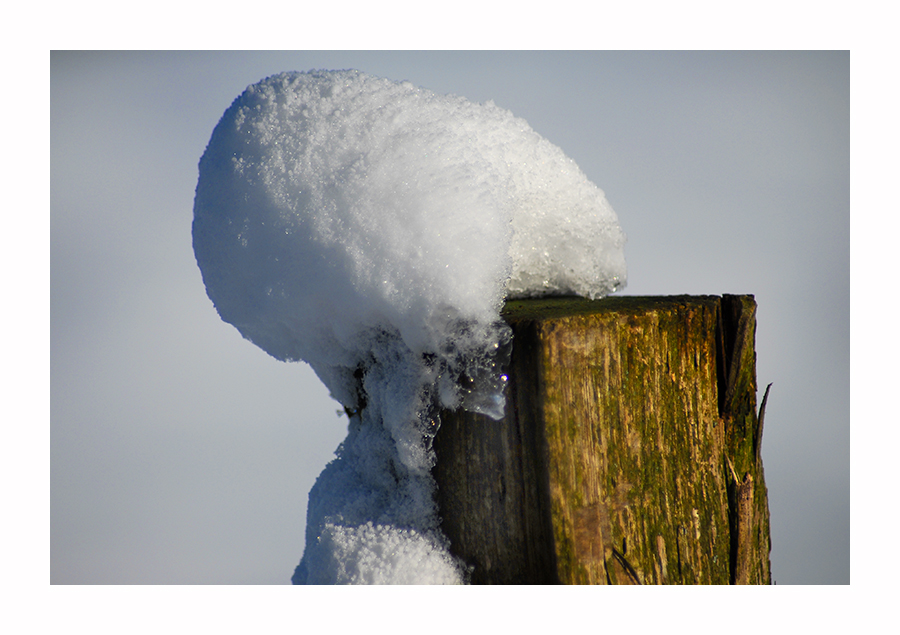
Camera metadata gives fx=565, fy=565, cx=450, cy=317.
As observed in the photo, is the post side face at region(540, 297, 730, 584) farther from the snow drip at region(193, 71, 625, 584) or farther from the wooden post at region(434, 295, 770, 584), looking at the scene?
the snow drip at region(193, 71, 625, 584)

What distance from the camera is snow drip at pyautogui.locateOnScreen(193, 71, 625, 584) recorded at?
3.19ft

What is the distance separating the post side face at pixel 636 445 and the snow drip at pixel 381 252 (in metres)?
0.13

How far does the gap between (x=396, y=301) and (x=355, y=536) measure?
496 mm

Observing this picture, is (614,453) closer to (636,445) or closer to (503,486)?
(636,445)

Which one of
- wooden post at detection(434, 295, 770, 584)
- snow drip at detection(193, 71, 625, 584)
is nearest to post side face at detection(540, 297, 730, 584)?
wooden post at detection(434, 295, 770, 584)

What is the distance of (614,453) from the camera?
3.29 ft

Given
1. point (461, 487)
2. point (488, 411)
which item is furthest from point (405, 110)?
point (461, 487)

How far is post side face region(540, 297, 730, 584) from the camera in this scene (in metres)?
0.96

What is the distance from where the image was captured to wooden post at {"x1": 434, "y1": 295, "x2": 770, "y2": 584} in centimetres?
96

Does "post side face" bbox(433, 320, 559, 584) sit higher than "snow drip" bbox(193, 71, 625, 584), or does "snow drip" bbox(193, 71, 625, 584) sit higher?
"snow drip" bbox(193, 71, 625, 584)

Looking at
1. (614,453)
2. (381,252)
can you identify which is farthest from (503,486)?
(381,252)

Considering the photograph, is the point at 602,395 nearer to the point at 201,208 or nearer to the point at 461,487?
the point at 461,487

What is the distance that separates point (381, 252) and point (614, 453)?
21.3 inches

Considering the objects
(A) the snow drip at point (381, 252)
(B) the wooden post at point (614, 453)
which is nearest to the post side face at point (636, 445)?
(B) the wooden post at point (614, 453)
